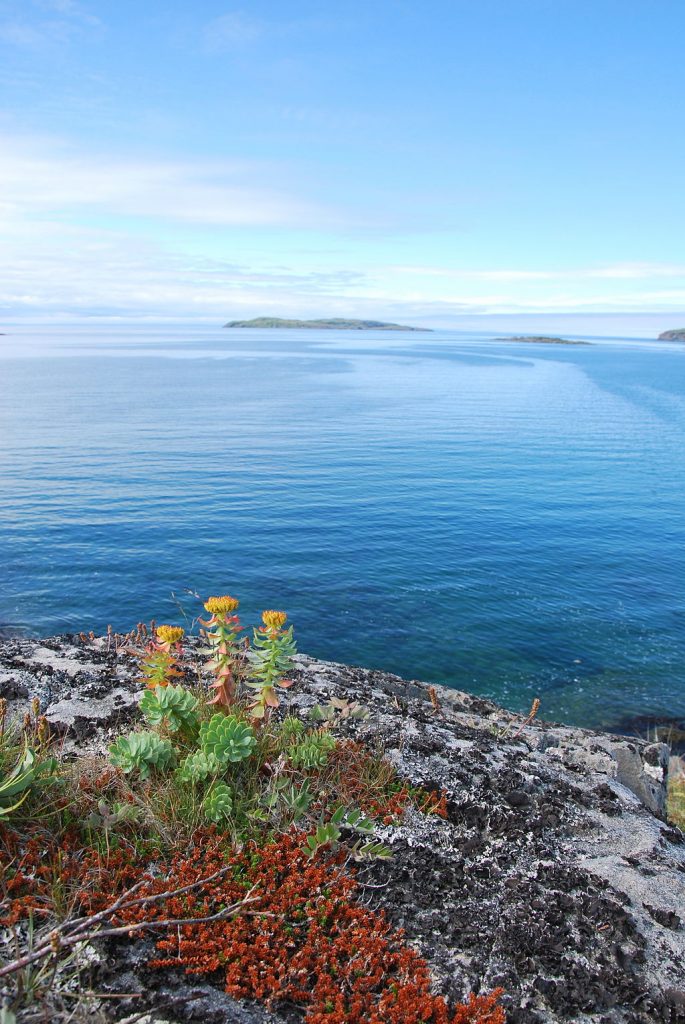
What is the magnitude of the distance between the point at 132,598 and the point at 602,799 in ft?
70.9

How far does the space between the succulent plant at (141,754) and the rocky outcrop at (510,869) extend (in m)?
1.38

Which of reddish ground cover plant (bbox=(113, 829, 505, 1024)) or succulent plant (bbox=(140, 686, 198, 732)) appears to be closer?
reddish ground cover plant (bbox=(113, 829, 505, 1024))

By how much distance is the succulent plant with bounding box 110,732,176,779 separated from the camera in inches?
280

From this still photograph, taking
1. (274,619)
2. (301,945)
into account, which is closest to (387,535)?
(274,619)

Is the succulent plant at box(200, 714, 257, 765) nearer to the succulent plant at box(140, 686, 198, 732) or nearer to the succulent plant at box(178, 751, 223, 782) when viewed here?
the succulent plant at box(178, 751, 223, 782)

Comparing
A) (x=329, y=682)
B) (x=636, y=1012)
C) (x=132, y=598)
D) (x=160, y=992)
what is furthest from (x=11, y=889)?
(x=132, y=598)

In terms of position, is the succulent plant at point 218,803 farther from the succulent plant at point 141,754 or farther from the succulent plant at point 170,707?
the succulent plant at point 170,707

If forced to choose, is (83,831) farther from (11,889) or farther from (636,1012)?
(636,1012)

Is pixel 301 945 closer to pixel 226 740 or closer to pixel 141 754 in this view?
pixel 226 740

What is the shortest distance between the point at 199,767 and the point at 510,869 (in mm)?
3359

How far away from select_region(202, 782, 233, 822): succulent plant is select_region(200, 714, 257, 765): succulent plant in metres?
0.33

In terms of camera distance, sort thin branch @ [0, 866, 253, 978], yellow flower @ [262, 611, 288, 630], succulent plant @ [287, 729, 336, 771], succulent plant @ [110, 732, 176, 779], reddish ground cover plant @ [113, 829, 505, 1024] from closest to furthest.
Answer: thin branch @ [0, 866, 253, 978] → reddish ground cover plant @ [113, 829, 505, 1024] → succulent plant @ [110, 732, 176, 779] → yellow flower @ [262, 611, 288, 630] → succulent plant @ [287, 729, 336, 771]

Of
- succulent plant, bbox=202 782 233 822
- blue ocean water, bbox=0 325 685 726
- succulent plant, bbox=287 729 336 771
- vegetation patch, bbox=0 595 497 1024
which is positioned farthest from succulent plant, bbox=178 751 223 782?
blue ocean water, bbox=0 325 685 726

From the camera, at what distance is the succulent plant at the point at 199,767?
695 centimetres
